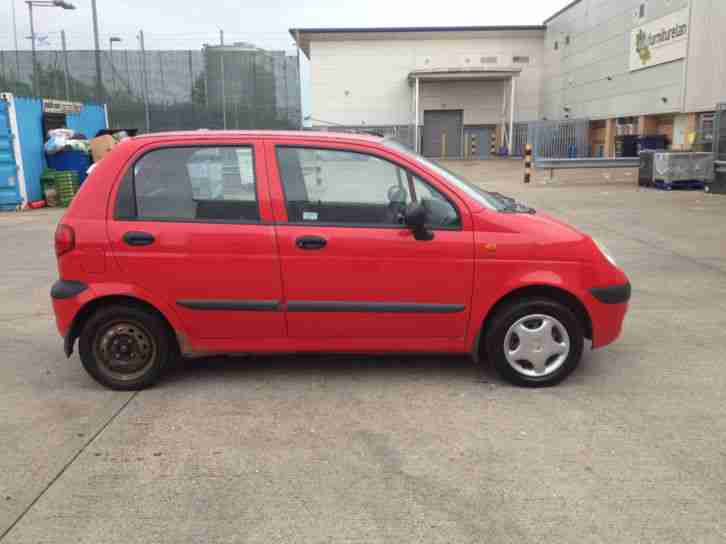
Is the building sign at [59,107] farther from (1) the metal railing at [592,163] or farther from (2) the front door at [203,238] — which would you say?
(1) the metal railing at [592,163]

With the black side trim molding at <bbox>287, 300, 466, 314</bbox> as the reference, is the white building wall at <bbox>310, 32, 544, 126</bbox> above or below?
above

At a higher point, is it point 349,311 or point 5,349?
point 349,311

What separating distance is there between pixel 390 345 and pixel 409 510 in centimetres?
150

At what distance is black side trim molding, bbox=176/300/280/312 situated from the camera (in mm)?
4195

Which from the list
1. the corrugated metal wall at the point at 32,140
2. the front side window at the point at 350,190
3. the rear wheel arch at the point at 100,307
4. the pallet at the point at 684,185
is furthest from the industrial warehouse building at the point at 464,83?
the rear wheel arch at the point at 100,307

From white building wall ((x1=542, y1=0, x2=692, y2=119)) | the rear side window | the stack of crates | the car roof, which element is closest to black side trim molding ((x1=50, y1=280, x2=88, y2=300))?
the rear side window

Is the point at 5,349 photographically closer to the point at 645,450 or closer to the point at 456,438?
the point at 456,438

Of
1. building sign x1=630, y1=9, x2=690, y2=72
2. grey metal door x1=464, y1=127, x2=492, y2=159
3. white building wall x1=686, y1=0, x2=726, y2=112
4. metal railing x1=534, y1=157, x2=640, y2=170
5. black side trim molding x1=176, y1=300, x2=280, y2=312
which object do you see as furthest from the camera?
grey metal door x1=464, y1=127, x2=492, y2=159

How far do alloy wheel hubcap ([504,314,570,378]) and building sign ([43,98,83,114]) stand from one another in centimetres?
1545

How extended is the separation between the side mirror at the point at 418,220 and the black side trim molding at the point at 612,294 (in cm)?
113

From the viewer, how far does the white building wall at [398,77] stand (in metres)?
38.5

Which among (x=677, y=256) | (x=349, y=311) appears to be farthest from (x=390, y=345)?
(x=677, y=256)

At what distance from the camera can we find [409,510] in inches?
115

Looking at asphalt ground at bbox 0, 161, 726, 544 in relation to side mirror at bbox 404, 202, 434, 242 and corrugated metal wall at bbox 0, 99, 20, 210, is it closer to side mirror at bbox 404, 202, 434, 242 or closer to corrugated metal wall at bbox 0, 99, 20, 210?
side mirror at bbox 404, 202, 434, 242
